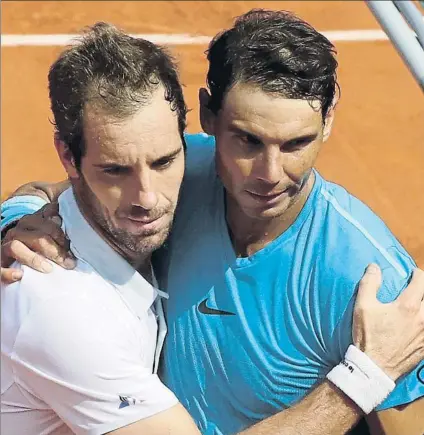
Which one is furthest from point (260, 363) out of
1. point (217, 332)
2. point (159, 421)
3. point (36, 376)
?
point (36, 376)

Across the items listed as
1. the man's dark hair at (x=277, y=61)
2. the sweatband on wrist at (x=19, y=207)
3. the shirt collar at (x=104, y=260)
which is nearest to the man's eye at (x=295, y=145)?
the man's dark hair at (x=277, y=61)

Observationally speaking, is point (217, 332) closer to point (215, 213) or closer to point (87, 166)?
point (215, 213)

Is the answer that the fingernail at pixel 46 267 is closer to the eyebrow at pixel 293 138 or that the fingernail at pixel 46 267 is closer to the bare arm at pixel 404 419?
the eyebrow at pixel 293 138

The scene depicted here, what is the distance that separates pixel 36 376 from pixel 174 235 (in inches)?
34.7

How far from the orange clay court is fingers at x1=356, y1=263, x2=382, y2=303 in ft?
13.4

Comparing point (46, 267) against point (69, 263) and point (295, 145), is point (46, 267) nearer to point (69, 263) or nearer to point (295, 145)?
point (69, 263)

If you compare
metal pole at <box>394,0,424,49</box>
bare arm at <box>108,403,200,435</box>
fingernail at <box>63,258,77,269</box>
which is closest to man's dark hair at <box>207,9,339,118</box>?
metal pole at <box>394,0,424,49</box>

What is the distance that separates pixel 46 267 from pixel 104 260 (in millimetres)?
232

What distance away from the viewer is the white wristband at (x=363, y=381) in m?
3.22

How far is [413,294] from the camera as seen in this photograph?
10.8 ft

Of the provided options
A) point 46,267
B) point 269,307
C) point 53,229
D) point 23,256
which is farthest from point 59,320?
point 269,307

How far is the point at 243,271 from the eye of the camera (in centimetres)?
361

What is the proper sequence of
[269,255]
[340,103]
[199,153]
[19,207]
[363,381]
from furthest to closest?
[340,103], [19,207], [199,153], [269,255], [363,381]

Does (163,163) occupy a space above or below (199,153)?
above
